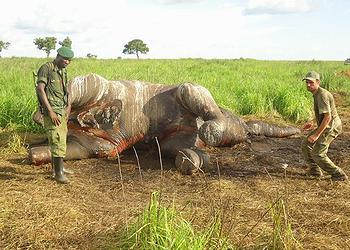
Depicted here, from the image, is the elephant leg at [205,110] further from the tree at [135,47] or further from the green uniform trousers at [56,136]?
the tree at [135,47]

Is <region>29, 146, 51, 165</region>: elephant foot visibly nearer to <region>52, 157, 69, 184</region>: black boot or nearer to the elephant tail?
<region>52, 157, 69, 184</region>: black boot

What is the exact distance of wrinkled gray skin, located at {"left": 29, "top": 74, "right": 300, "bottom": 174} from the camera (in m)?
5.69

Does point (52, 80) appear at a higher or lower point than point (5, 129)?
higher

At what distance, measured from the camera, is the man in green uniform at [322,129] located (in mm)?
4797

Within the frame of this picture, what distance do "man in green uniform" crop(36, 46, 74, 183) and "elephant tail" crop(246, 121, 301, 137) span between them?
123 inches

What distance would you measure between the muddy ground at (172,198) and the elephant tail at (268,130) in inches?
27.6

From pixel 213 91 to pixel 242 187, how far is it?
221 inches

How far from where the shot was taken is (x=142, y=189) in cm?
461

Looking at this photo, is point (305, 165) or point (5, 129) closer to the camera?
point (305, 165)

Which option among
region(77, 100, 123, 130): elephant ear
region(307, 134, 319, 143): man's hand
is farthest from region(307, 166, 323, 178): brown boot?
region(77, 100, 123, 130): elephant ear

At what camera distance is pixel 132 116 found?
19.4 feet

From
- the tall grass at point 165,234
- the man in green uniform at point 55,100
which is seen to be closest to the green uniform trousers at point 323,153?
the tall grass at point 165,234

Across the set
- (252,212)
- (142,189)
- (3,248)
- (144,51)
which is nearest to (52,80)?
(142,189)

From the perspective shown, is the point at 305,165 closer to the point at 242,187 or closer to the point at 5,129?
the point at 242,187
